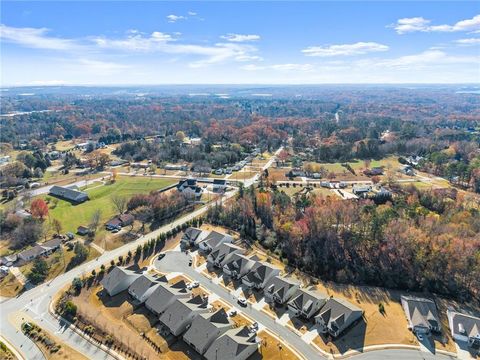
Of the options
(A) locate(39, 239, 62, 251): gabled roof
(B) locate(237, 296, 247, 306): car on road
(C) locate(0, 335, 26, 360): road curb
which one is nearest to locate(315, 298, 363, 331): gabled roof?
(B) locate(237, 296, 247, 306): car on road

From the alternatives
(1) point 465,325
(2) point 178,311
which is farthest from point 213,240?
(1) point 465,325

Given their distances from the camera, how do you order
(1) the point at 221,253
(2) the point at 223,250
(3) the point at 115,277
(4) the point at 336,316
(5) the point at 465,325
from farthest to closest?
(2) the point at 223,250 < (1) the point at 221,253 < (3) the point at 115,277 < (4) the point at 336,316 < (5) the point at 465,325

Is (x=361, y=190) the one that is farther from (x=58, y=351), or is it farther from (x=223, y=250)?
(x=58, y=351)

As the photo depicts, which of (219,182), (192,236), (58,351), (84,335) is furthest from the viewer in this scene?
(219,182)

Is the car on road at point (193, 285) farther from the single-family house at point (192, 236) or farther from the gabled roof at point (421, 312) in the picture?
the gabled roof at point (421, 312)

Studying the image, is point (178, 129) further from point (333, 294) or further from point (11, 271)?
point (333, 294)

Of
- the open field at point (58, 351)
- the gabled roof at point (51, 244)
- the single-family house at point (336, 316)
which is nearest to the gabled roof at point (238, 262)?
the single-family house at point (336, 316)

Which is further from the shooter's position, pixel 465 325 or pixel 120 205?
pixel 120 205
